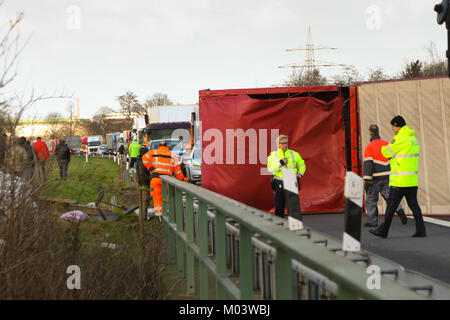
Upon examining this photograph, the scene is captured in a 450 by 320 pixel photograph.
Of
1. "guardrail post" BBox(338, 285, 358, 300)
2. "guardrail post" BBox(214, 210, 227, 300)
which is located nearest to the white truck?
"guardrail post" BBox(214, 210, 227, 300)

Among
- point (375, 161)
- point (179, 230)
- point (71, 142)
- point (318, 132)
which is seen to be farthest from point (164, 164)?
point (71, 142)

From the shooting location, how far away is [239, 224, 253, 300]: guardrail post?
3.45 meters

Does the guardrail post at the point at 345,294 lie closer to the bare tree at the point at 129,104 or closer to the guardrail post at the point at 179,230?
the guardrail post at the point at 179,230

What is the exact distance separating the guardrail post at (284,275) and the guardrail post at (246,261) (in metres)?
0.73

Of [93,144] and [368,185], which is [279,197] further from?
[93,144]

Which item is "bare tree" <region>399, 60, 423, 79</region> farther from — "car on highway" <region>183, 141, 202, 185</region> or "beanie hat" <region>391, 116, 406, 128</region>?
"beanie hat" <region>391, 116, 406, 128</region>


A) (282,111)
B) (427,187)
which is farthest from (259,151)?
(427,187)

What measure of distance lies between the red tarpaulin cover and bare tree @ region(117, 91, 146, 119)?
74.2 meters

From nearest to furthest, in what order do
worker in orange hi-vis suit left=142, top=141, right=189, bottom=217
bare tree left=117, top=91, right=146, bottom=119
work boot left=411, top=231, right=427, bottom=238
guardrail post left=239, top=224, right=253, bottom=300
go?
guardrail post left=239, top=224, right=253, bottom=300 < work boot left=411, top=231, right=427, bottom=238 < worker in orange hi-vis suit left=142, top=141, right=189, bottom=217 < bare tree left=117, top=91, right=146, bottom=119

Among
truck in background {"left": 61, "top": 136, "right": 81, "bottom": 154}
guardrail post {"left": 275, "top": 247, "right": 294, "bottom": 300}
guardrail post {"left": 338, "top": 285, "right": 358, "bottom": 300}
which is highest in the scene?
truck in background {"left": 61, "top": 136, "right": 81, "bottom": 154}

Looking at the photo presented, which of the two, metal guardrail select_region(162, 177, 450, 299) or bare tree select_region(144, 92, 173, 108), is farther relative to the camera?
bare tree select_region(144, 92, 173, 108)

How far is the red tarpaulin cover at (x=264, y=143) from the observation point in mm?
14008
